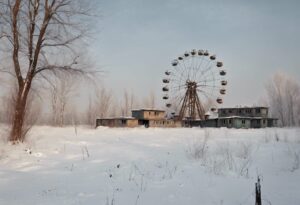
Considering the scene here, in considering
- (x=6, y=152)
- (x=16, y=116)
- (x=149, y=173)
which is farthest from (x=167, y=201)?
(x=16, y=116)

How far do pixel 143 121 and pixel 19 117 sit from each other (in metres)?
43.7

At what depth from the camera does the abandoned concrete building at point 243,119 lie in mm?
53819

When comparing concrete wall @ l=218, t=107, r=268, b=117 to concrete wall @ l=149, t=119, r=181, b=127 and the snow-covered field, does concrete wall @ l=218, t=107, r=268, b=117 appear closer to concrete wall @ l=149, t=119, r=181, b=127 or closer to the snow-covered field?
concrete wall @ l=149, t=119, r=181, b=127

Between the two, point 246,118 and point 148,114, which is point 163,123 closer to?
point 148,114

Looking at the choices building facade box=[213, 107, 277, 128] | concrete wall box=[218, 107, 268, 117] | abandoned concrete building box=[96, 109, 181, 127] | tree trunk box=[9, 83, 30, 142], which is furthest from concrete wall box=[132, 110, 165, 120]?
tree trunk box=[9, 83, 30, 142]

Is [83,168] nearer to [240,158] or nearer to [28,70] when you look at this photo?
[240,158]

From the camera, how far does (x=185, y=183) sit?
757cm

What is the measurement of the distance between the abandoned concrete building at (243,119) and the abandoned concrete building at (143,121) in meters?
6.81

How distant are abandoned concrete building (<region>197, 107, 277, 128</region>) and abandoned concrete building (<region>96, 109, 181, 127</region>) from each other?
22.3 feet

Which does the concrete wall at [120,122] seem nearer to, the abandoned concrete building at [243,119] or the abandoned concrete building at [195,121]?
the abandoned concrete building at [195,121]

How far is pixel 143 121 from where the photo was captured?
57906 mm

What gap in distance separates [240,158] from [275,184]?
3193 millimetres

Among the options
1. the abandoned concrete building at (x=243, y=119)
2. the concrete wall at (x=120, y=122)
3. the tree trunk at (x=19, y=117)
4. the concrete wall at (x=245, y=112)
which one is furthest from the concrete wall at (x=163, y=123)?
the tree trunk at (x=19, y=117)

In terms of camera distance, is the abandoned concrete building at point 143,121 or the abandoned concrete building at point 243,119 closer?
the abandoned concrete building at point 243,119
